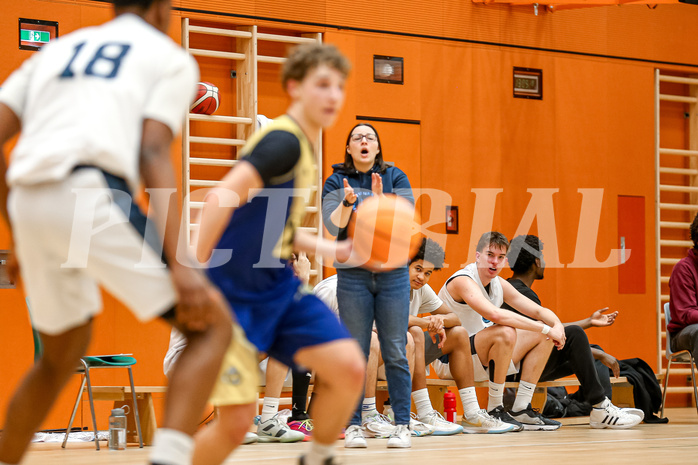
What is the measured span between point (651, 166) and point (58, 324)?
26.3 feet

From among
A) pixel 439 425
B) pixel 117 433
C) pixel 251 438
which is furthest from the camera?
pixel 439 425

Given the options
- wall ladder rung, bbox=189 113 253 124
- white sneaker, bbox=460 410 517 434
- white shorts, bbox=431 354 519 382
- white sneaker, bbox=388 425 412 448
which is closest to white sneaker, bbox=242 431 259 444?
white sneaker, bbox=388 425 412 448

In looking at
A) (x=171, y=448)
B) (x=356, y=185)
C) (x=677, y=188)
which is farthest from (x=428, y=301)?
(x=171, y=448)

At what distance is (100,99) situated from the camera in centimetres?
199

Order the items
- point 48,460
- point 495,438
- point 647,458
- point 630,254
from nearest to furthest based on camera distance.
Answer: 1. point 647,458
2. point 48,460
3. point 495,438
4. point 630,254

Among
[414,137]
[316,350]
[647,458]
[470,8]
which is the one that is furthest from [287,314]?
[470,8]

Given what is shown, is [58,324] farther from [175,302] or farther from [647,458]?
[647,458]

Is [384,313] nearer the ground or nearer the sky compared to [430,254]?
nearer the ground

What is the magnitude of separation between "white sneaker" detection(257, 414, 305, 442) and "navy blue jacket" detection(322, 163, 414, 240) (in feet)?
4.34

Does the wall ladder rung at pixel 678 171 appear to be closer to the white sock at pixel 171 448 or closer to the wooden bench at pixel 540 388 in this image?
the wooden bench at pixel 540 388

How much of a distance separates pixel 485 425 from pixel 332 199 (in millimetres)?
2073

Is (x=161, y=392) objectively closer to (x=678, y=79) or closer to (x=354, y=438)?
(x=354, y=438)

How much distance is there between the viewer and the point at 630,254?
8.84 meters

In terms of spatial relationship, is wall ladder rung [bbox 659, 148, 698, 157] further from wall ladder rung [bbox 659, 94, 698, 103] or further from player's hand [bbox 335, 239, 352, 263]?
player's hand [bbox 335, 239, 352, 263]
